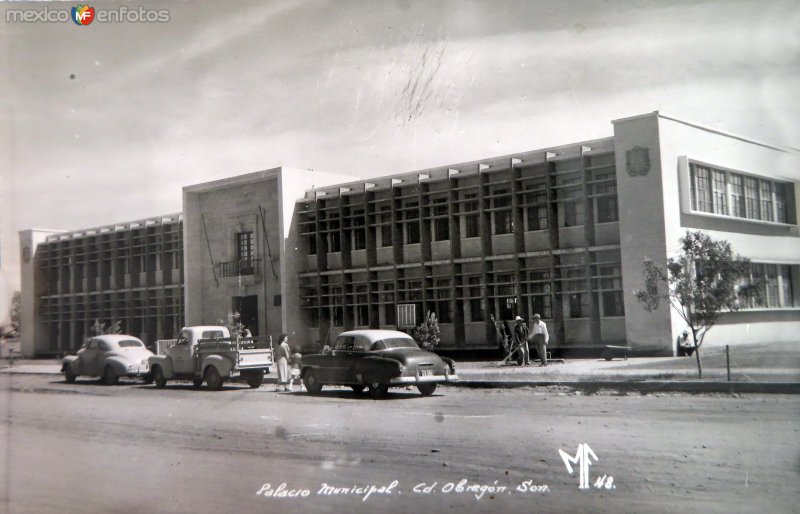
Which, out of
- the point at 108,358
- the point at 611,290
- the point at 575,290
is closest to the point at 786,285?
the point at 611,290

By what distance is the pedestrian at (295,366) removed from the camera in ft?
30.5

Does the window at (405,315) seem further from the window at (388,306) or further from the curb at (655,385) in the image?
the curb at (655,385)

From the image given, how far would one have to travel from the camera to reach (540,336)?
11.2 meters

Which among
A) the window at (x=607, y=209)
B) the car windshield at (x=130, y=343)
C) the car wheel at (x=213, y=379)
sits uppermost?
the window at (x=607, y=209)

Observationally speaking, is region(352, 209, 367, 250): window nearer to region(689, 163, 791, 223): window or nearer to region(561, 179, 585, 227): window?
region(561, 179, 585, 227): window

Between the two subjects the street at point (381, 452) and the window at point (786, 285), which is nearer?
the street at point (381, 452)

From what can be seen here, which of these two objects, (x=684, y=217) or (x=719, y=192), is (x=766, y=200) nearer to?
(x=719, y=192)

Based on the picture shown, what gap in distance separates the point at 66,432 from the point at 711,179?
7.95 meters

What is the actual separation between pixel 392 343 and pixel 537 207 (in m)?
2.79

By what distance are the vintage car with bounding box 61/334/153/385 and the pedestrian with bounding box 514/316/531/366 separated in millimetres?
5785

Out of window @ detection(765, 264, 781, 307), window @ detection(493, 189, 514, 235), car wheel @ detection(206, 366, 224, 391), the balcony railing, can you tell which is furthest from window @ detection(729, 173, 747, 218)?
car wheel @ detection(206, 366, 224, 391)

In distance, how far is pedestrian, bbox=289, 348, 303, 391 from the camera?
9281 millimetres

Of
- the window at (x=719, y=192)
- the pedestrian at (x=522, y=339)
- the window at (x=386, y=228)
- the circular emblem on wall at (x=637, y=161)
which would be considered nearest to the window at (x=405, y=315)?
the window at (x=386, y=228)

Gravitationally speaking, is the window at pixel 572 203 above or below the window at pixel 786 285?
above
